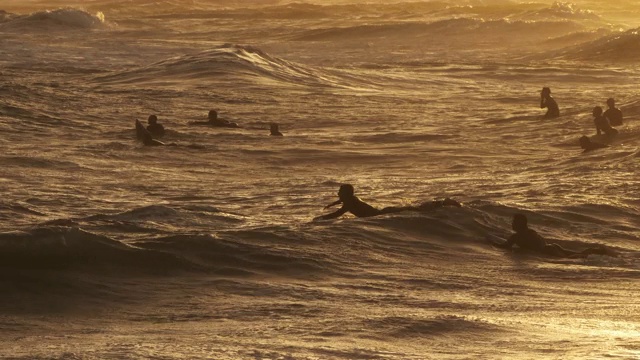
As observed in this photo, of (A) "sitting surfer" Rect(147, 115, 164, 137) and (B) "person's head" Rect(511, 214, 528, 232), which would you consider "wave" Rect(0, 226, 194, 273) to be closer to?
(B) "person's head" Rect(511, 214, 528, 232)

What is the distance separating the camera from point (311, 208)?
17359 mm

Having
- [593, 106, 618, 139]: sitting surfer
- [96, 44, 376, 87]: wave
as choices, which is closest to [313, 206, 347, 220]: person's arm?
[593, 106, 618, 139]: sitting surfer

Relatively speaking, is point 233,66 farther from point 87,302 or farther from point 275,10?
point 275,10

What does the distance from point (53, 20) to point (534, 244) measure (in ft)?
157

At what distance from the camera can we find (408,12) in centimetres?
6925

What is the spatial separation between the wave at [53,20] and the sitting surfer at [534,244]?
45.6 m

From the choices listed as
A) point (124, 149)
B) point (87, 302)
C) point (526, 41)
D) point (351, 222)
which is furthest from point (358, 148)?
point (526, 41)

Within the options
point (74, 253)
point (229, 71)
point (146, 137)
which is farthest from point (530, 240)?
point (229, 71)

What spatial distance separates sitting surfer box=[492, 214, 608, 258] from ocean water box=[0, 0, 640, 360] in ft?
0.66

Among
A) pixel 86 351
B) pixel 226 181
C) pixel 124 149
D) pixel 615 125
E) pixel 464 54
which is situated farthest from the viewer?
pixel 464 54

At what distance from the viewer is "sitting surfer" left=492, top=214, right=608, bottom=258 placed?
14.1 metres

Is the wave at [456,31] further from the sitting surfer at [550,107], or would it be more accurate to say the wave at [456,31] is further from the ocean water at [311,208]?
the sitting surfer at [550,107]

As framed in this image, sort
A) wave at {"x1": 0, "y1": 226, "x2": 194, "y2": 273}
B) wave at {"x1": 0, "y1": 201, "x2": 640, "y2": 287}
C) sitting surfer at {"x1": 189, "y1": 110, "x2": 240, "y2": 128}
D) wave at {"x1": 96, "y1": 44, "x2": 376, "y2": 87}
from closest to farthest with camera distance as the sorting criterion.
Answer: wave at {"x1": 0, "y1": 226, "x2": 194, "y2": 273} → wave at {"x1": 0, "y1": 201, "x2": 640, "y2": 287} → sitting surfer at {"x1": 189, "y1": 110, "x2": 240, "y2": 128} → wave at {"x1": 96, "y1": 44, "x2": 376, "y2": 87}

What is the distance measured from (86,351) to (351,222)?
23.6 feet
